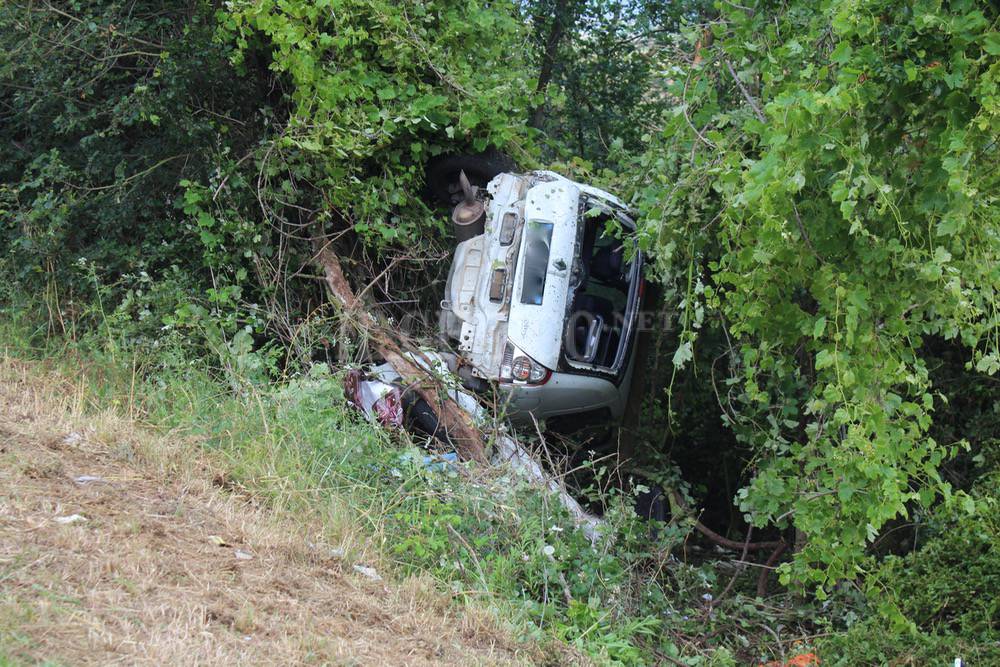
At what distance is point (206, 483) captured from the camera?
5.20 metres

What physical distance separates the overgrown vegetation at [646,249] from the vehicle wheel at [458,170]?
0.12 m

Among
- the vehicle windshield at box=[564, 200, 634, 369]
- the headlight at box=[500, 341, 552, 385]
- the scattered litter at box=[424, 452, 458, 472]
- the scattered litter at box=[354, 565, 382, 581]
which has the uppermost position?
the vehicle windshield at box=[564, 200, 634, 369]

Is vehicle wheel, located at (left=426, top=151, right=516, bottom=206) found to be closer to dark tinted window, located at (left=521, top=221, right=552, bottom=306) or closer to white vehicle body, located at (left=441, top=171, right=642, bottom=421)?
white vehicle body, located at (left=441, top=171, right=642, bottom=421)

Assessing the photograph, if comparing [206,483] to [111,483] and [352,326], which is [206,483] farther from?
[352,326]

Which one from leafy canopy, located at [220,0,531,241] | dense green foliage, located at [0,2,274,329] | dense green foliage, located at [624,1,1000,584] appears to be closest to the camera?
dense green foliage, located at [624,1,1000,584]

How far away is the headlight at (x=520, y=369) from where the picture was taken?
7.42 metres

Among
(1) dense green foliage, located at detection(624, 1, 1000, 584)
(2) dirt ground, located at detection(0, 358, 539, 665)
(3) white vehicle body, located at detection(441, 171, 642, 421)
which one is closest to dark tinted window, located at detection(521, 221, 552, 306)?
(3) white vehicle body, located at detection(441, 171, 642, 421)

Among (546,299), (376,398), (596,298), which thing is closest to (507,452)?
Result: (376,398)

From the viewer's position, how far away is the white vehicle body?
751 centimetres

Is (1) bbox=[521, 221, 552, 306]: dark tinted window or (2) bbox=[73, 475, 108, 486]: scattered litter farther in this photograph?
(1) bbox=[521, 221, 552, 306]: dark tinted window

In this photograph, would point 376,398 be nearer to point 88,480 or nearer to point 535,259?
point 535,259

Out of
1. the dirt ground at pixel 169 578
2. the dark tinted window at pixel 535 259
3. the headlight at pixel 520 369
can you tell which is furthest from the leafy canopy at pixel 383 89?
the dirt ground at pixel 169 578

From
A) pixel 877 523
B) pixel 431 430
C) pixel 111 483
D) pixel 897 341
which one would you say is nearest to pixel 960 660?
pixel 877 523

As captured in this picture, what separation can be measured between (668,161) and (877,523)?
8.86 ft
